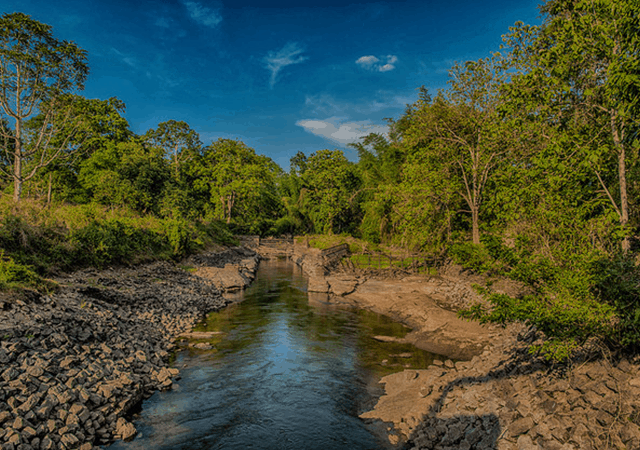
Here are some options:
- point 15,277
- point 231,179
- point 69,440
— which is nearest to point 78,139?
point 231,179

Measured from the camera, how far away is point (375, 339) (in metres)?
13.9

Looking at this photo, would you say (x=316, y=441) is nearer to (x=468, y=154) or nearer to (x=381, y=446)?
(x=381, y=446)

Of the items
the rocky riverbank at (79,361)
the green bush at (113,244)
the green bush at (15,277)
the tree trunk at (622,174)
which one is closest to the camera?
the rocky riverbank at (79,361)

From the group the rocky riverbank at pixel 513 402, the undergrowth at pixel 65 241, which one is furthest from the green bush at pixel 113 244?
the rocky riverbank at pixel 513 402

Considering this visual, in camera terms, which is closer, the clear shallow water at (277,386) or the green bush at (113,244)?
the clear shallow water at (277,386)

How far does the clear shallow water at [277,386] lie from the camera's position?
712 cm

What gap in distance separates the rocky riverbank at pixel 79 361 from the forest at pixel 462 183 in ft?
5.87

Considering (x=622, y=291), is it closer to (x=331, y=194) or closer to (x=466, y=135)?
(x=466, y=135)

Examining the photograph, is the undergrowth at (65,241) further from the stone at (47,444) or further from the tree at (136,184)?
the tree at (136,184)

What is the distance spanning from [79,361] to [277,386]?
4777 millimetres

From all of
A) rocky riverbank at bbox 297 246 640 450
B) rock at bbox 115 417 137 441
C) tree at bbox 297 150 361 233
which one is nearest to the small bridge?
tree at bbox 297 150 361 233

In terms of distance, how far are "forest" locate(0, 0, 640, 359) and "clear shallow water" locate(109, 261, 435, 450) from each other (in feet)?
13.7

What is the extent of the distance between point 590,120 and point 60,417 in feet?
44.1

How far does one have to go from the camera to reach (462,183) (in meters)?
24.1
